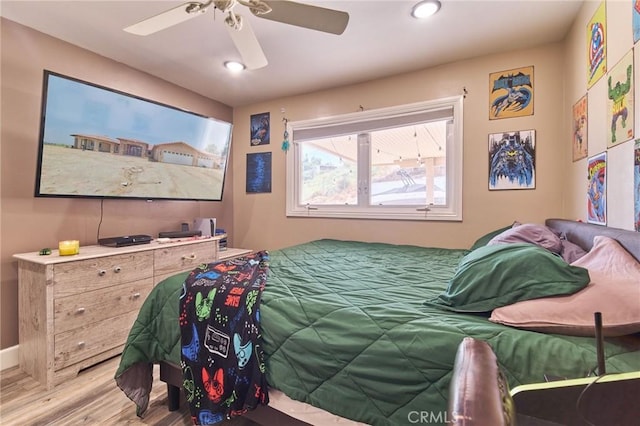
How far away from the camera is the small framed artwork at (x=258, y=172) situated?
3758 millimetres

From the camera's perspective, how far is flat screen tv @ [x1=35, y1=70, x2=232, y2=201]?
81.1 inches

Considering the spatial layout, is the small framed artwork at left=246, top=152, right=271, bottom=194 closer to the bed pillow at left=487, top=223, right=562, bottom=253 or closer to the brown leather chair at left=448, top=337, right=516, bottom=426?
the bed pillow at left=487, top=223, right=562, bottom=253

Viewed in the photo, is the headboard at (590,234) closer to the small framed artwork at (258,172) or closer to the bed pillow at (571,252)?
the bed pillow at (571,252)

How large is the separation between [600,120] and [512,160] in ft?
2.70

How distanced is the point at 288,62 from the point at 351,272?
206 centimetres

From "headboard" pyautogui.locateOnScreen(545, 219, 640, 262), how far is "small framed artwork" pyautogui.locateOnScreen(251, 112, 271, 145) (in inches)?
122

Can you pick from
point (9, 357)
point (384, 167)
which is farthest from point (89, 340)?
point (384, 167)

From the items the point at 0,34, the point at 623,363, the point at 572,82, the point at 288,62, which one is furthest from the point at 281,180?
the point at 623,363

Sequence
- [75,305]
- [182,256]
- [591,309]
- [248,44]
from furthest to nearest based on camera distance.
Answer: [182,256], [75,305], [248,44], [591,309]

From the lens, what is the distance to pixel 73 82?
205 cm

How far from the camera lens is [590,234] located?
150 centimetres

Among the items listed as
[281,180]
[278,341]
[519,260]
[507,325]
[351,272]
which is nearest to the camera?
[507,325]

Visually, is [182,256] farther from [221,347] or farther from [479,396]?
[479,396]

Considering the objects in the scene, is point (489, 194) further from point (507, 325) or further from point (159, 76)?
point (159, 76)
